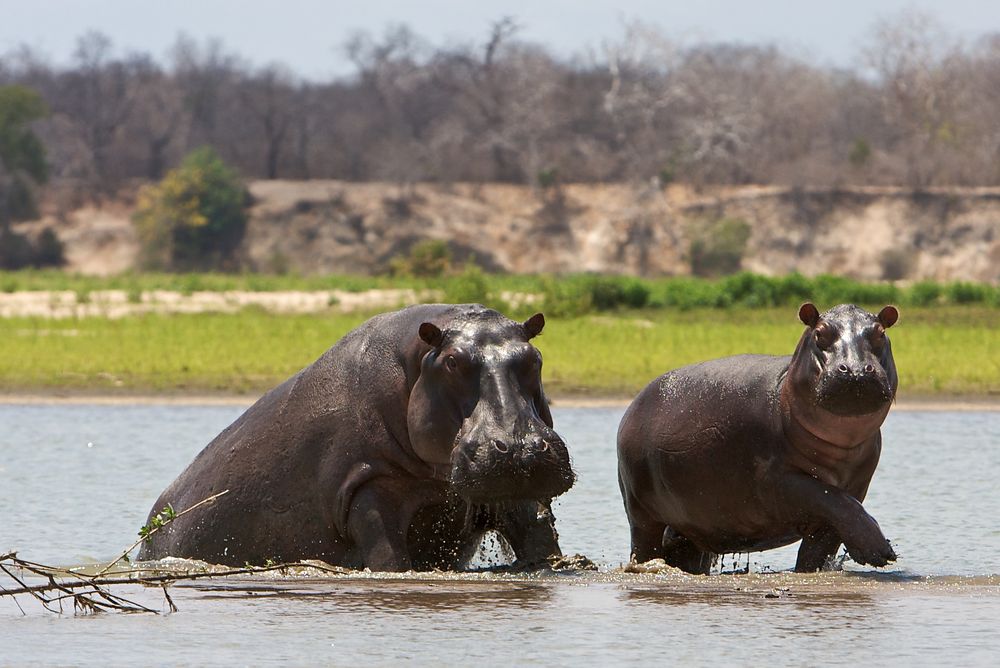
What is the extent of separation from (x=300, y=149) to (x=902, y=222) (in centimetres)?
1840

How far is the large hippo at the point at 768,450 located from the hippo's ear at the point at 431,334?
1.46m

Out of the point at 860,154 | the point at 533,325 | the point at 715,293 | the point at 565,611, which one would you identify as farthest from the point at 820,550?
the point at 860,154

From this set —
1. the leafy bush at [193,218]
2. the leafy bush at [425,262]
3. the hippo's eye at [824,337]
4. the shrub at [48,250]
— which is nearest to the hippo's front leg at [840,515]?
the hippo's eye at [824,337]

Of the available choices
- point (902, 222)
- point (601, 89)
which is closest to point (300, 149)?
point (601, 89)

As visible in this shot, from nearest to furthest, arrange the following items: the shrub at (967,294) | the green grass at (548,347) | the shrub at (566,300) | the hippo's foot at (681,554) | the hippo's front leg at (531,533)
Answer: the hippo's front leg at (531,533)
the hippo's foot at (681,554)
the green grass at (548,347)
the shrub at (566,300)
the shrub at (967,294)

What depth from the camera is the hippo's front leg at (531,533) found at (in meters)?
7.05

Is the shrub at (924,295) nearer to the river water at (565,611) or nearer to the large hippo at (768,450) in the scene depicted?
the river water at (565,611)

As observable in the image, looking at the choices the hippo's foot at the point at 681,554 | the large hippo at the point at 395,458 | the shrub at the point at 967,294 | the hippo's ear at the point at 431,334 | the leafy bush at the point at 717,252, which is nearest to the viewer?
the large hippo at the point at 395,458

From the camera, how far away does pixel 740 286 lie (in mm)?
28203

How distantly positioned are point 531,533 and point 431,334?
979 mm

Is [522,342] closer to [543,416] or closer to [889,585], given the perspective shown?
[543,416]

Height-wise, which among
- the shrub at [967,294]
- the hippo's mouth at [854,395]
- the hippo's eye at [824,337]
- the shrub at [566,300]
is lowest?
the shrub at [566,300]

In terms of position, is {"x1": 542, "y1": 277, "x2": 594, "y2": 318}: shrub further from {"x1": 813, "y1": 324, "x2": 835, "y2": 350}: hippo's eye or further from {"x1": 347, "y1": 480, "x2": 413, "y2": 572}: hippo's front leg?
{"x1": 347, "y1": 480, "x2": 413, "y2": 572}: hippo's front leg

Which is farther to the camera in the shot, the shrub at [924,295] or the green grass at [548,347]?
the shrub at [924,295]
